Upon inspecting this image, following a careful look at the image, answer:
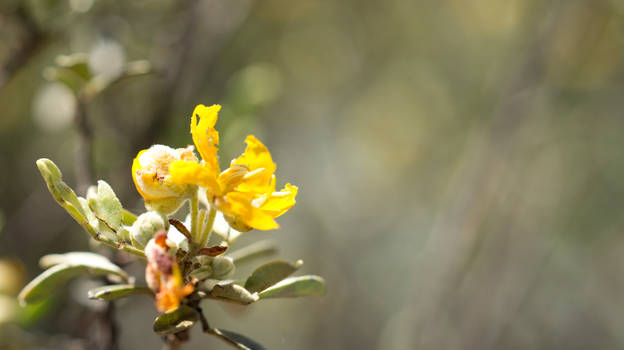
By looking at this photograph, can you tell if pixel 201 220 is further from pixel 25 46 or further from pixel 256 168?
pixel 25 46

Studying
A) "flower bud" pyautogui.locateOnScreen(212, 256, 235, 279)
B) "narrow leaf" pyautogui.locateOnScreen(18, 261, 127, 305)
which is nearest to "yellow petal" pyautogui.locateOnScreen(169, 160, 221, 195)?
"flower bud" pyautogui.locateOnScreen(212, 256, 235, 279)

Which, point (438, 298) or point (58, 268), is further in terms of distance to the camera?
point (438, 298)

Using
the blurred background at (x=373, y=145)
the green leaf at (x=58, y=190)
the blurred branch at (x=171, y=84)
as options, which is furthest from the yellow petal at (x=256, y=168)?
the blurred branch at (x=171, y=84)

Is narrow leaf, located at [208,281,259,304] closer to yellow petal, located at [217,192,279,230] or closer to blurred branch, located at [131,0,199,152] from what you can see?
yellow petal, located at [217,192,279,230]

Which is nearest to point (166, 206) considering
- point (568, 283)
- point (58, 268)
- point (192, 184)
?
point (192, 184)

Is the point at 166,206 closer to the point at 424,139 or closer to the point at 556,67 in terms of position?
the point at 556,67

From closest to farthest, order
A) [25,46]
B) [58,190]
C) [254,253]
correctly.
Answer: [58,190] → [254,253] → [25,46]

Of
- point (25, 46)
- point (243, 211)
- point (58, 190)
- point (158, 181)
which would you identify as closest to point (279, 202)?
point (243, 211)
